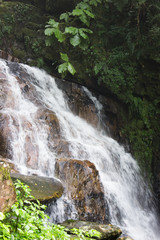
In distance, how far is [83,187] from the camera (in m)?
5.04

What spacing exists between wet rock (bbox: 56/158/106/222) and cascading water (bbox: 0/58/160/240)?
12.6 inches

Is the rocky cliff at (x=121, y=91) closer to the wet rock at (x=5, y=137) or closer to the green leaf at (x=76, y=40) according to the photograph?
the green leaf at (x=76, y=40)

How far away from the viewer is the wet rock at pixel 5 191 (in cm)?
238

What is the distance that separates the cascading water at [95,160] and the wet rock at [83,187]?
0.32 metres

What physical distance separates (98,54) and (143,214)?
6755mm

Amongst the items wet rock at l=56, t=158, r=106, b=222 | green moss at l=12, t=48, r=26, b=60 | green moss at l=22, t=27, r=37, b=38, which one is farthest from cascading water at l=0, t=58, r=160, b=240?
green moss at l=22, t=27, r=37, b=38

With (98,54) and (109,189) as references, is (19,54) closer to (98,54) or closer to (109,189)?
(98,54)

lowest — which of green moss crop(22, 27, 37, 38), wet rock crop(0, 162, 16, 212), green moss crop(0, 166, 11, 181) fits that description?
wet rock crop(0, 162, 16, 212)

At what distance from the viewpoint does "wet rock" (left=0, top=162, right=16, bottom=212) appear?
2.38 meters

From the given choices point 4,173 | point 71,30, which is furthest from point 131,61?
point 4,173

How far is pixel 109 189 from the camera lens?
5.74m

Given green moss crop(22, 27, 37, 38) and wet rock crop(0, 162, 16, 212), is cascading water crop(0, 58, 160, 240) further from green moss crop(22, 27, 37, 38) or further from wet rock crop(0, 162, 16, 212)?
green moss crop(22, 27, 37, 38)

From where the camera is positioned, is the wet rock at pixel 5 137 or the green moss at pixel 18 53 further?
the green moss at pixel 18 53

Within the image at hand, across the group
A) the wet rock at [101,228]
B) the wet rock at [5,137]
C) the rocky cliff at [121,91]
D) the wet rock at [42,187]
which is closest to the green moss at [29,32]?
the rocky cliff at [121,91]
